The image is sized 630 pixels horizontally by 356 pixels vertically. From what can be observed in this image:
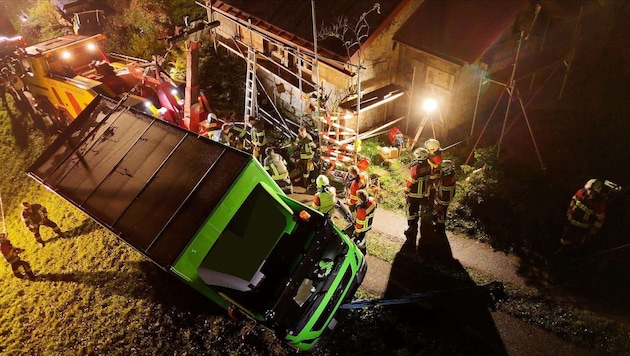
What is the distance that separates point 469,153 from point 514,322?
20.0 ft

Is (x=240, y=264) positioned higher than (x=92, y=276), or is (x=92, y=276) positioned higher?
(x=240, y=264)

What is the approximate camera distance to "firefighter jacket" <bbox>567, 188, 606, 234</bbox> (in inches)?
299

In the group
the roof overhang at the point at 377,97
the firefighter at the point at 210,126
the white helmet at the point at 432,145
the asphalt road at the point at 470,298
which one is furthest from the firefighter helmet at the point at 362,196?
the firefighter at the point at 210,126

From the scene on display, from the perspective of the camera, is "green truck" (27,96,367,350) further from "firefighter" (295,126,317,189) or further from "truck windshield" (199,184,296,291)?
"firefighter" (295,126,317,189)

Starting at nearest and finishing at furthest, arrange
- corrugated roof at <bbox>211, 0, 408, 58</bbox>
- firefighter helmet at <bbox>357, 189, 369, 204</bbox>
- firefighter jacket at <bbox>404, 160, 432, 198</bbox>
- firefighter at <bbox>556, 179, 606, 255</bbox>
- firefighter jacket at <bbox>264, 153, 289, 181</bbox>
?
firefighter at <bbox>556, 179, 606, 255</bbox> → firefighter helmet at <bbox>357, 189, 369, 204</bbox> → firefighter jacket at <bbox>404, 160, 432, 198</bbox> → firefighter jacket at <bbox>264, 153, 289, 181</bbox> → corrugated roof at <bbox>211, 0, 408, 58</bbox>

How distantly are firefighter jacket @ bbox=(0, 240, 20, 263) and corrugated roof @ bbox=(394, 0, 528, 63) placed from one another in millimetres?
12053

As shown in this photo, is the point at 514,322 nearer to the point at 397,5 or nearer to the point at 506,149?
the point at 506,149

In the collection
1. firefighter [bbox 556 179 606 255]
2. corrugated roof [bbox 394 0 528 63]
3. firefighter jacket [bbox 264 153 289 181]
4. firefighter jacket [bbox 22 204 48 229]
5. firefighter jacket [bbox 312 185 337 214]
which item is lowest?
firefighter jacket [bbox 22 204 48 229]

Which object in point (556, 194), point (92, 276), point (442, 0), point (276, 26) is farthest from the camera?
point (276, 26)

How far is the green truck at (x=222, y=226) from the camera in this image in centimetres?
642

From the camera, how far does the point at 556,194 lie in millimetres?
9969

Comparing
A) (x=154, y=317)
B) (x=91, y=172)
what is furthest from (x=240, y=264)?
(x=91, y=172)

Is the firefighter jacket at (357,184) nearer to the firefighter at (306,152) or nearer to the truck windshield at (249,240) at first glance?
the truck windshield at (249,240)

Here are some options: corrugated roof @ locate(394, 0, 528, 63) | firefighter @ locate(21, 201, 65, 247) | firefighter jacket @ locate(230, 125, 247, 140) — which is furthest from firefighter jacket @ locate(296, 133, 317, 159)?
firefighter @ locate(21, 201, 65, 247)
